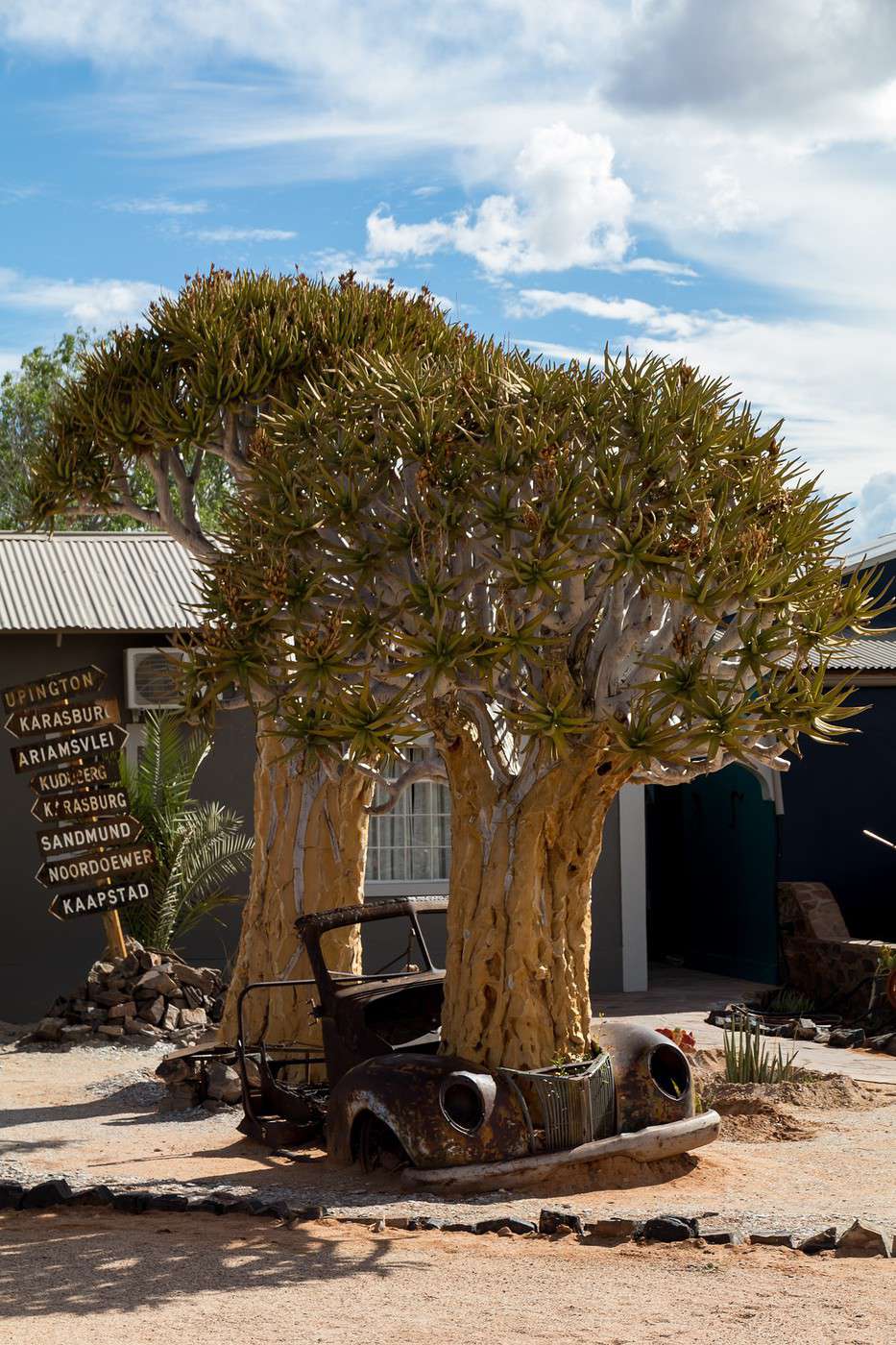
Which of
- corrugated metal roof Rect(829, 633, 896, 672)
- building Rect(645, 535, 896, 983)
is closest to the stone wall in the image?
building Rect(645, 535, 896, 983)

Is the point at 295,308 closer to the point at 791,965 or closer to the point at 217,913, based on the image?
the point at 217,913

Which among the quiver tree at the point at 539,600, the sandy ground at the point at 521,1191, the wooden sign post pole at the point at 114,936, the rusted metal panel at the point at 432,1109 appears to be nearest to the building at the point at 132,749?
the wooden sign post pole at the point at 114,936

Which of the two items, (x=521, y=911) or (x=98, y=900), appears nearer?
(x=521, y=911)

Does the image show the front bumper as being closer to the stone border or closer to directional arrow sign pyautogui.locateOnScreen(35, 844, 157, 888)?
the stone border

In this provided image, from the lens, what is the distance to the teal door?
16.9 metres

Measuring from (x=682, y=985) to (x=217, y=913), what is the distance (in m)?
5.24

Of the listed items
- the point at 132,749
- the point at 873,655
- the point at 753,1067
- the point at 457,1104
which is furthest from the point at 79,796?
the point at 873,655

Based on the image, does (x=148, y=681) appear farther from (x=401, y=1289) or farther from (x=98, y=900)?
(x=401, y=1289)

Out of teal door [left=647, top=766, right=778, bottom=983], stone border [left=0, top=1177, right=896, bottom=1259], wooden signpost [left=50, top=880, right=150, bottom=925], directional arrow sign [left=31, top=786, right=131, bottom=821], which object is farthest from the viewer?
teal door [left=647, top=766, right=778, bottom=983]

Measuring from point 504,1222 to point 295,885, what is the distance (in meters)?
4.16

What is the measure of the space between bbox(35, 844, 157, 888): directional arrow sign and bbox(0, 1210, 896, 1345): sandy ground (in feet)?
21.8

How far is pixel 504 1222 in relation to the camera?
21.3 feet

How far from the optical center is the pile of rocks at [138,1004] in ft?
40.7

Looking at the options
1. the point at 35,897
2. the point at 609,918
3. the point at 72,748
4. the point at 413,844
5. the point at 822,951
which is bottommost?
the point at 822,951
